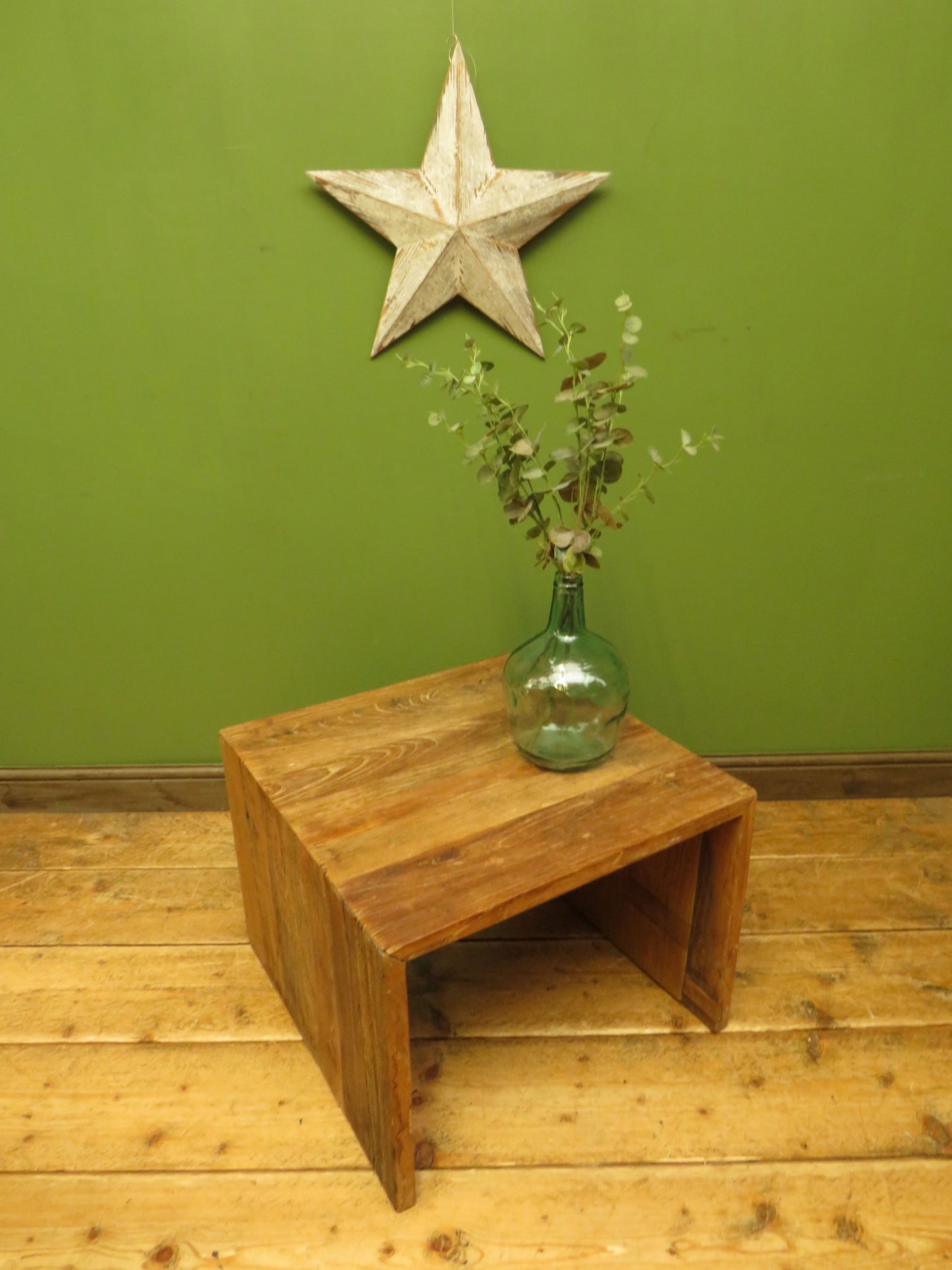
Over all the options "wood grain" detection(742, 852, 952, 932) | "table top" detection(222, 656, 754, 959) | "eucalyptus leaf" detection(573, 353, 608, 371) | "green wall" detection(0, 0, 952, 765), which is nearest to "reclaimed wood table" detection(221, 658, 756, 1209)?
"table top" detection(222, 656, 754, 959)

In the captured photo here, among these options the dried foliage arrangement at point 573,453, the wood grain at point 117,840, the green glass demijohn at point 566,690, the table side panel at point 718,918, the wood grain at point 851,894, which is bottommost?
the wood grain at point 117,840

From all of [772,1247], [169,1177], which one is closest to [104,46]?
[169,1177]

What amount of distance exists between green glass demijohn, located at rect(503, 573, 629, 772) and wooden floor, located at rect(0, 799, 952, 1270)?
44cm

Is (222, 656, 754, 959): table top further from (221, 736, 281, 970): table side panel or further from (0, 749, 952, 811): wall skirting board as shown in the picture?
(0, 749, 952, 811): wall skirting board

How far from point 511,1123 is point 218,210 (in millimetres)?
1545

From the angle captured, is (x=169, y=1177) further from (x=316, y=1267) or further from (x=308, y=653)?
(x=308, y=653)

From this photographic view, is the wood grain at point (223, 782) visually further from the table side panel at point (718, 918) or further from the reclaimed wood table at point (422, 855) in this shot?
the table side panel at point (718, 918)

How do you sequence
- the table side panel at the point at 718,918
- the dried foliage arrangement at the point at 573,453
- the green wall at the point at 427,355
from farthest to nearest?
the green wall at the point at 427,355 < the table side panel at the point at 718,918 < the dried foliage arrangement at the point at 573,453

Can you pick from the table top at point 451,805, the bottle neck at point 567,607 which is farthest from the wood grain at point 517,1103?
the bottle neck at point 567,607

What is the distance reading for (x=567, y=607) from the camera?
1.19 meters

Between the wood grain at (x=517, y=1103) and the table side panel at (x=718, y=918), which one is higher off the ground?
the table side panel at (x=718, y=918)

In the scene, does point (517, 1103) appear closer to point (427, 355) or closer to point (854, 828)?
point (854, 828)

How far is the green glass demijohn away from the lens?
3.96 feet

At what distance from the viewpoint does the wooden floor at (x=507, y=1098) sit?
1012 millimetres
